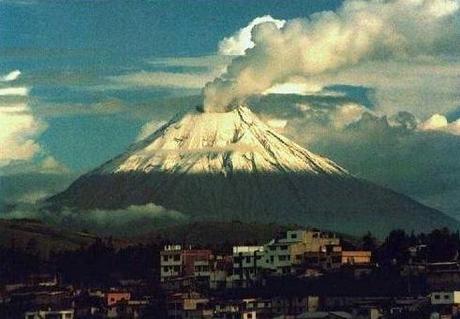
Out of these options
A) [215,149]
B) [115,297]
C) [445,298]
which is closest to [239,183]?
[215,149]

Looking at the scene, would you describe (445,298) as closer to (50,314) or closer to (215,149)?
(50,314)

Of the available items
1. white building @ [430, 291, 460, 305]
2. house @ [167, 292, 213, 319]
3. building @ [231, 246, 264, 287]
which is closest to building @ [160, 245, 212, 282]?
building @ [231, 246, 264, 287]

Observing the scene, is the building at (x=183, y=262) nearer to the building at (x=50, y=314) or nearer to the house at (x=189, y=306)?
the house at (x=189, y=306)

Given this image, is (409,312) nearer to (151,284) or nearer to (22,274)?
(151,284)

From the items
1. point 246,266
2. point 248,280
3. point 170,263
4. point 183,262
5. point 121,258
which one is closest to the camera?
point 248,280

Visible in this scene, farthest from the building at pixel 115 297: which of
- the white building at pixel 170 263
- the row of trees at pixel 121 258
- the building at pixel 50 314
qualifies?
the white building at pixel 170 263
